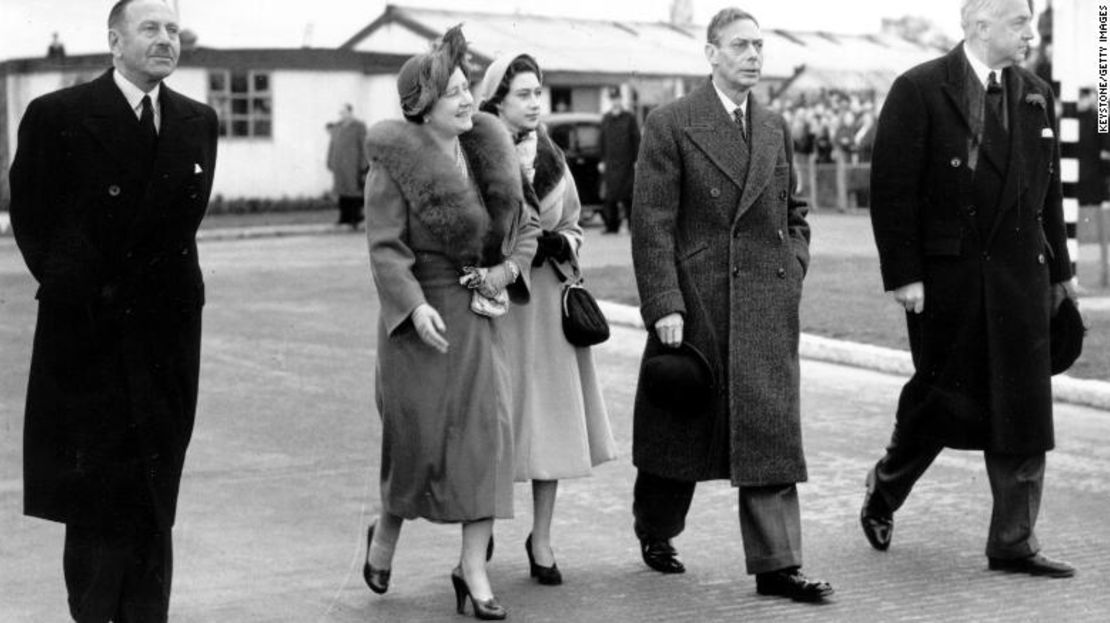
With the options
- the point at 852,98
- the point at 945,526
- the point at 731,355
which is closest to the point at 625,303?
the point at 945,526

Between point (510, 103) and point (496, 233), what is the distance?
672 mm

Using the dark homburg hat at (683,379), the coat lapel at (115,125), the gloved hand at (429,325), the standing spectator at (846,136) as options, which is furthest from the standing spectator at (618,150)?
the coat lapel at (115,125)

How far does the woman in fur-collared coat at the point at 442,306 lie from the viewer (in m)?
6.70

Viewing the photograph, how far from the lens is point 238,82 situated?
42.3 m

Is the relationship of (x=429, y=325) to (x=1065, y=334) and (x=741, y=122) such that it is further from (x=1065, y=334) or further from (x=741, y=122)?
(x=1065, y=334)

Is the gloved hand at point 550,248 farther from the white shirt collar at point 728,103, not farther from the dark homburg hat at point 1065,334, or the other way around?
the dark homburg hat at point 1065,334

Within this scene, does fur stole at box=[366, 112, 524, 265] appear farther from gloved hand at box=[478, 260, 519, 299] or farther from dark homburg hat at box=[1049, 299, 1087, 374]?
dark homburg hat at box=[1049, 299, 1087, 374]

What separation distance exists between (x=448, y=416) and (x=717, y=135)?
1341 mm

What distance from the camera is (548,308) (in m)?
7.39

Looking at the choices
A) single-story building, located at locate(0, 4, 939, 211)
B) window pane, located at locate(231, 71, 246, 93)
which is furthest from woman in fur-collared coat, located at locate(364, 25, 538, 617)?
window pane, located at locate(231, 71, 246, 93)

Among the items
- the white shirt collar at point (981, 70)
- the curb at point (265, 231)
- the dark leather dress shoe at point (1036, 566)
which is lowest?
the curb at point (265, 231)

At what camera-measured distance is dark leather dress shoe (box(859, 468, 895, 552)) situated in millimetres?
7719

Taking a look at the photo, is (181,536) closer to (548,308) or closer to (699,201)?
(548,308)

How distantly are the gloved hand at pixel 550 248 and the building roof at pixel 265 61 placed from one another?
33.1 m
